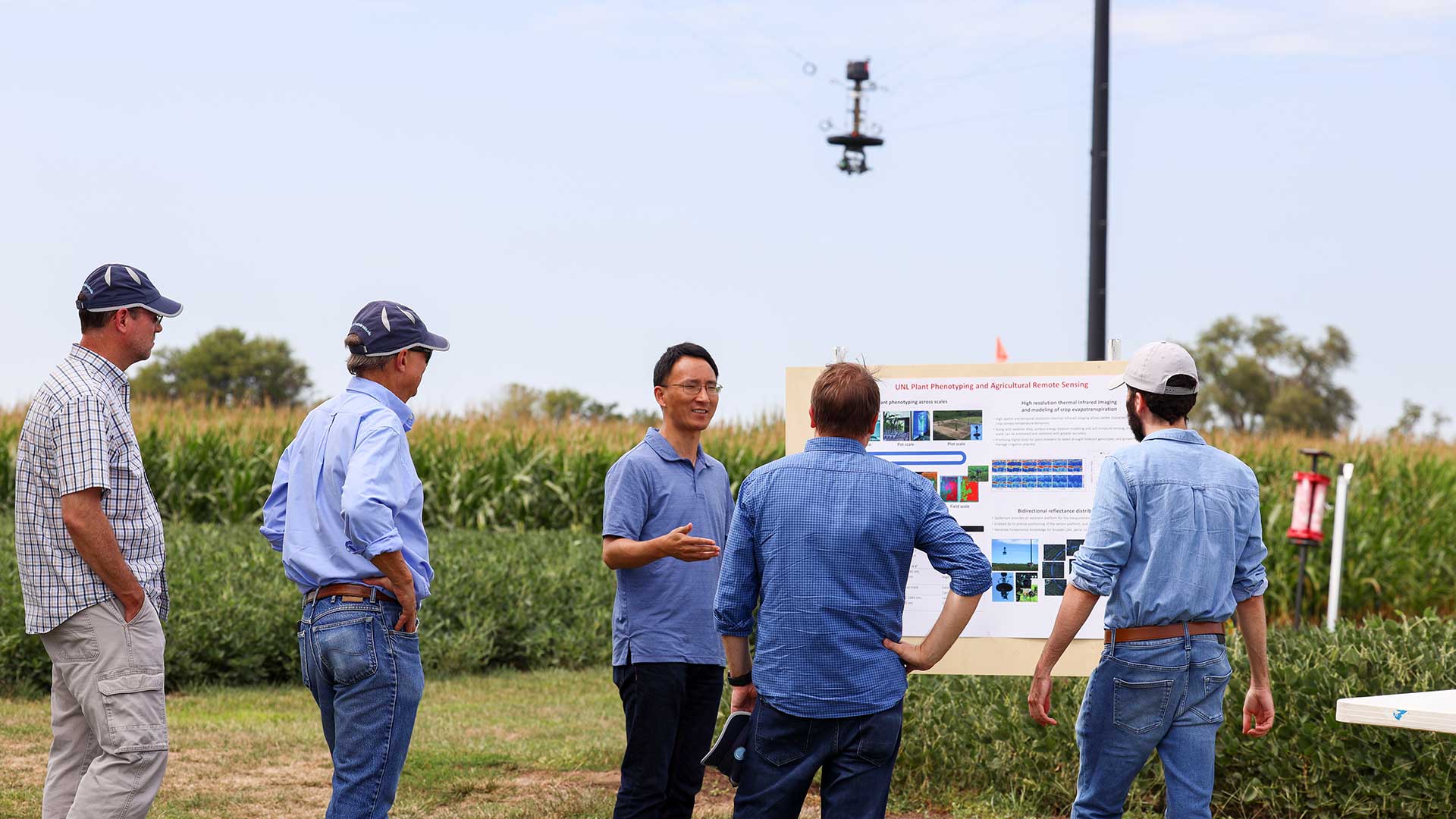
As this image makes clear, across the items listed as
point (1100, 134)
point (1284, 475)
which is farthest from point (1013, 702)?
point (1284, 475)

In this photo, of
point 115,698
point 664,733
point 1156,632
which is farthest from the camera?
point 664,733

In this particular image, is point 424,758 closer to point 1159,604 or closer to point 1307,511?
point 1159,604

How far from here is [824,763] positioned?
174 inches

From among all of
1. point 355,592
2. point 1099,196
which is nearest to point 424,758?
point 355,592

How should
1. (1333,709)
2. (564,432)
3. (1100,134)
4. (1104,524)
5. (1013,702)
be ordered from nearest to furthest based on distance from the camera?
(1104,524)
(1333,709)
(1013,702)
(1100,134)
(564,432)

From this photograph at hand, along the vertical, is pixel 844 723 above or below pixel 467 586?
above

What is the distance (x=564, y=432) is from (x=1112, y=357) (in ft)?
46.1

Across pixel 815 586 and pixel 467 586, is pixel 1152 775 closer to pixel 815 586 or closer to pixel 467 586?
pixel 815 586

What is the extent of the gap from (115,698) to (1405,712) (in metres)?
4.07

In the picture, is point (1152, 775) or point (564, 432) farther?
point (564, 432)

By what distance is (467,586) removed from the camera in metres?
13.5

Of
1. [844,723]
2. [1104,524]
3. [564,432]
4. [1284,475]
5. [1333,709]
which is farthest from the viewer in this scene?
[564,432]

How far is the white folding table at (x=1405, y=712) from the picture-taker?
451 cm

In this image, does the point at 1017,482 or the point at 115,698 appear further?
the point at 1017,482
